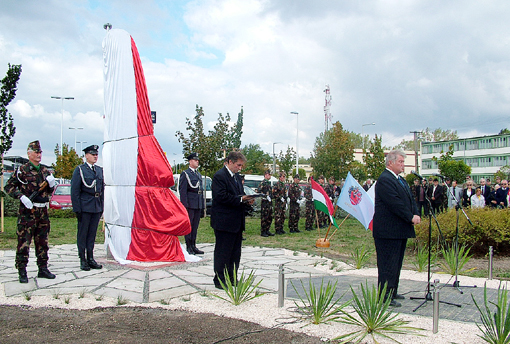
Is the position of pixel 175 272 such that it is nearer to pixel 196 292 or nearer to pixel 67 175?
pixel 196 292

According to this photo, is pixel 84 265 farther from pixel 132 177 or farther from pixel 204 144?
pixel 204 144

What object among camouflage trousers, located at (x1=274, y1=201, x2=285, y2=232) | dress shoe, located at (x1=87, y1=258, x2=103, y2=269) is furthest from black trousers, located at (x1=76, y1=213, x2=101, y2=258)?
camouflage trousers, located at (x1=274, y1=201, x2=285, y2=232)

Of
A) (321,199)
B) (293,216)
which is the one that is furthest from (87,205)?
(293,216)

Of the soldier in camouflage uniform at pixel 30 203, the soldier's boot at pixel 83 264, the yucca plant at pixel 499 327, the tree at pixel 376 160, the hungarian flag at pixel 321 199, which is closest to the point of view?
the yucca plant at pixel 499 327

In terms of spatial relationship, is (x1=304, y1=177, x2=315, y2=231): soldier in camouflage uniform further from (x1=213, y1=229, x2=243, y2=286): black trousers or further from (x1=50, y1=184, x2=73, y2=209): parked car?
(x1=50, y1=184, x2=73, y2=209): parked car

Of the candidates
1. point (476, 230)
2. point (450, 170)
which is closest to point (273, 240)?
point (476, 230)

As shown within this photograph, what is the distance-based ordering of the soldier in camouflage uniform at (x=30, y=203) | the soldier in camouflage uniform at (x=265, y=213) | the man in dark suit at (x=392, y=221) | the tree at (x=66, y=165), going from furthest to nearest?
the tree at (x=66, y=165) → the soldier in camouflage uniform at (x=265, y=213) → the soldier in camouflage uniform at (x=30, y=203) → the man in dark suit at (x=392, y=221)

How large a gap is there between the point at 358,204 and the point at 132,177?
4.77 m

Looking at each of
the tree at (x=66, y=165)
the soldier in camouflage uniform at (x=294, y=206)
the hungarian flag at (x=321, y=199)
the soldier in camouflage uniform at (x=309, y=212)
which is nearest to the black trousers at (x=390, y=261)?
the hungarian flag at (x=321, y=199)

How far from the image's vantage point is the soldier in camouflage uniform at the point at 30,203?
6.18 m

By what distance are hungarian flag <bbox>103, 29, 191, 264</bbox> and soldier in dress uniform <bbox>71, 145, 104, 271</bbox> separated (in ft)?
1.57

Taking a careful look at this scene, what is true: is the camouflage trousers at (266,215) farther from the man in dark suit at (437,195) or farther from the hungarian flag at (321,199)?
the man in dark suit at (437,195)

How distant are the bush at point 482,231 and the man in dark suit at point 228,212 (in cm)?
554

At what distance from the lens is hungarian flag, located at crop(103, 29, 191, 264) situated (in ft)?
25.4
